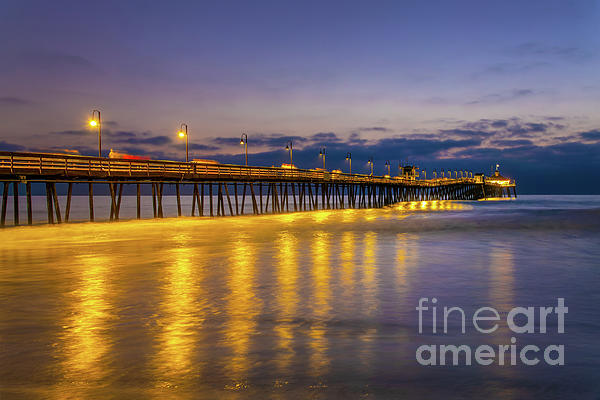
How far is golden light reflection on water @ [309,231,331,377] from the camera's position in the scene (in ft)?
19.5

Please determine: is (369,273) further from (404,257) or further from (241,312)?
(241,312)

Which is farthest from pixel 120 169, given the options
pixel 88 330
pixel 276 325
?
pixel 276 325

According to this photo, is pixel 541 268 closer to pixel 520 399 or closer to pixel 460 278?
pixel 460 278

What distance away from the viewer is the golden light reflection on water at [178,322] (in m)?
5.86

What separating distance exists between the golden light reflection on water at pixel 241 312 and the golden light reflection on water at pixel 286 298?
41 centimetres

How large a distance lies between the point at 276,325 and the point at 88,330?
2.70m

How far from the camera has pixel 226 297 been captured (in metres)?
10.1

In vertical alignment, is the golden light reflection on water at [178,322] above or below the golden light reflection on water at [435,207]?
above

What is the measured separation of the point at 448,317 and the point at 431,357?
7.30ft

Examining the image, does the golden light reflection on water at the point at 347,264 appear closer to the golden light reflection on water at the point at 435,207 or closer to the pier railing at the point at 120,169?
the pier railing at the point at 120,169

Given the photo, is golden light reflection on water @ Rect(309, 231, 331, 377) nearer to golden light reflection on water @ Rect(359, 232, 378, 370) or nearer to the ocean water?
the ocean water

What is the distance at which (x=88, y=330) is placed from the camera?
7453 millimetres

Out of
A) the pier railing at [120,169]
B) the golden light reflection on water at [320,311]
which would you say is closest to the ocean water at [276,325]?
the golden light reflection on water at [320,311]

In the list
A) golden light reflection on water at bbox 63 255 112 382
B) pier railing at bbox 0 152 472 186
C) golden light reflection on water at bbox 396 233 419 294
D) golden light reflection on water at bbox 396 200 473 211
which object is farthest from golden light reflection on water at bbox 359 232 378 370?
golden light reflection on water at bbox 396 200 473 211
